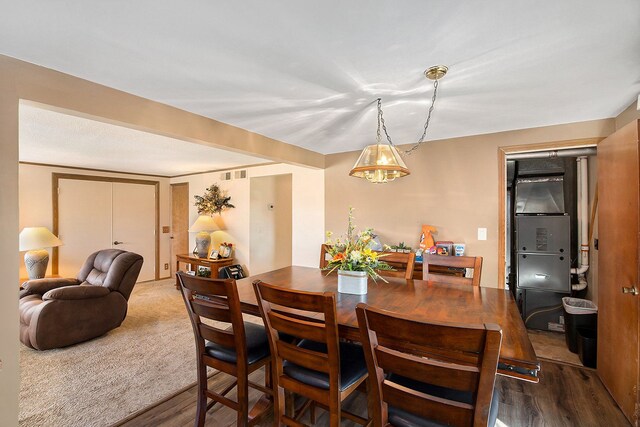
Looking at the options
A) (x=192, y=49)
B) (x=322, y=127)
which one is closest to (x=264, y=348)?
(x=192, y=49)

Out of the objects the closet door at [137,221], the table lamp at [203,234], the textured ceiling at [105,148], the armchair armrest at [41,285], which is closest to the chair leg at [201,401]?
the textured ceiling at [105,148]

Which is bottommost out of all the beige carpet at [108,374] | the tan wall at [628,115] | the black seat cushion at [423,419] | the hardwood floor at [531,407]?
the hardwood floor at [531,407]

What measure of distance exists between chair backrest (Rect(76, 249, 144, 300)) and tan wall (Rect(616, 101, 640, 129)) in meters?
5.05

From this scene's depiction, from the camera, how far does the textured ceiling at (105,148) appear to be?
2.78 metres

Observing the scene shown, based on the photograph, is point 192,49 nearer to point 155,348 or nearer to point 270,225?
point 155,348

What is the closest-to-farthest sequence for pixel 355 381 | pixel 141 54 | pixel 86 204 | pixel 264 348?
pixel 355 381 < pixel 141 54 < pixel 264 348 < pixel 86 204

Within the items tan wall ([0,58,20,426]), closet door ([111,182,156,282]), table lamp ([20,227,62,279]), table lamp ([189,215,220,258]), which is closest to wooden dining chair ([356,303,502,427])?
tan wall ([0,58,20,426])

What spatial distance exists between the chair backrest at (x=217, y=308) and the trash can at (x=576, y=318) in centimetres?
322

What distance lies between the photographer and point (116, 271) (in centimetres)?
350

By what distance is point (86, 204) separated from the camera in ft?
17.1

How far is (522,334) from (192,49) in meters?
2.12

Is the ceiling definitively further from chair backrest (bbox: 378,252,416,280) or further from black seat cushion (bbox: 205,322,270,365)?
black seat cushion (bbox: 205,322,270,365)

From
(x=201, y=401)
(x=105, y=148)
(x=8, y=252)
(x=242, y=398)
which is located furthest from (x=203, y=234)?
(x=242, y=398)

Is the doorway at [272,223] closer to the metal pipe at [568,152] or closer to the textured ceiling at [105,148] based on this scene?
the textured ceiling at [105,148]
